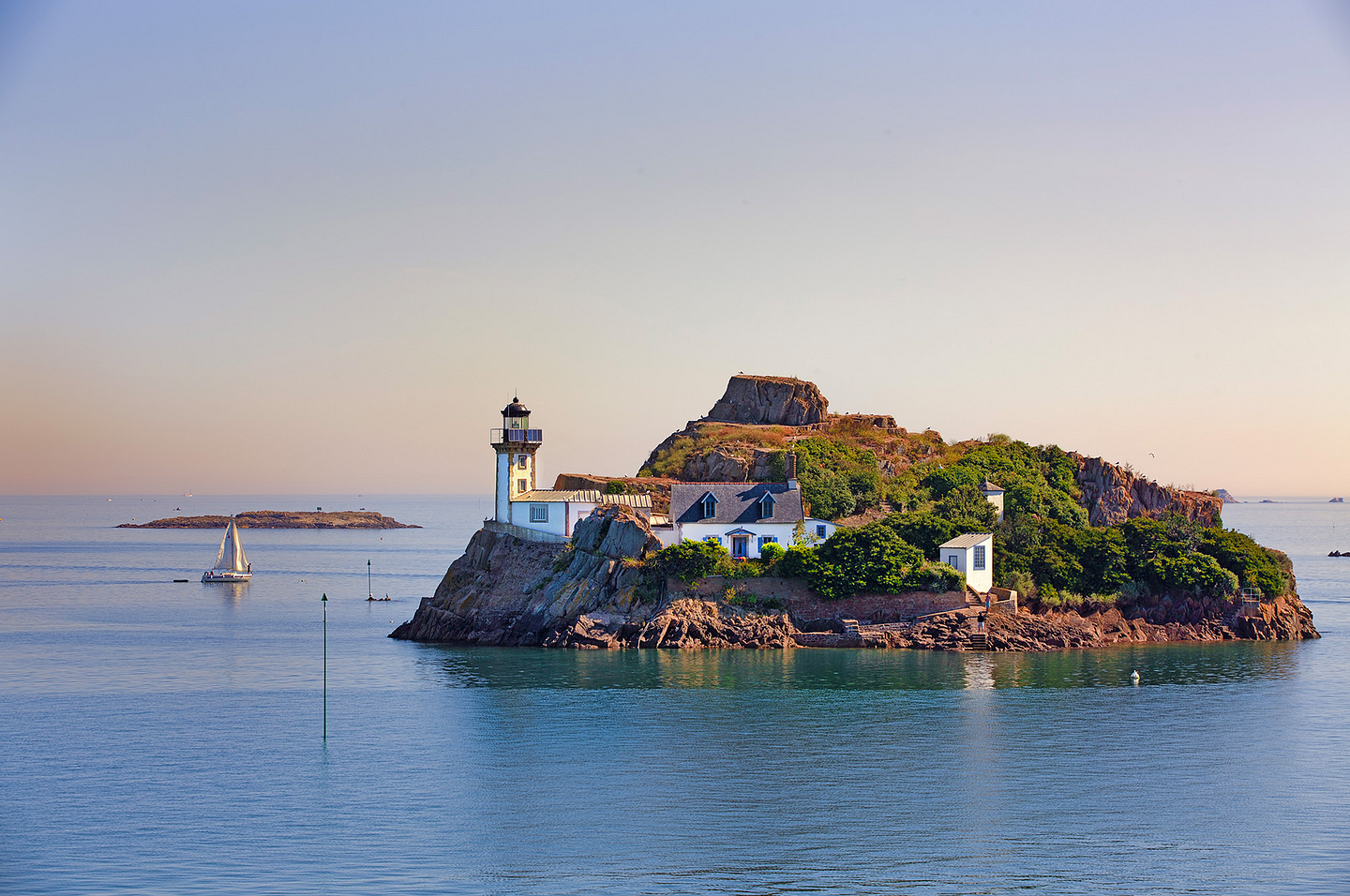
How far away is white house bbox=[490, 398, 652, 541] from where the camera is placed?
273 ft

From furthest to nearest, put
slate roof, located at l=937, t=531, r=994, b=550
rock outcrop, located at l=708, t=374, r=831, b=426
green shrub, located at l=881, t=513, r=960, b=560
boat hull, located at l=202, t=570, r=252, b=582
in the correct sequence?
boat hull, located at l=202, t=570, r=252, b=582 → rock outcrop, located at l=708, t=374, r=831, b=426 → green shrub, located at l=881, t=513, r=960, b=560 → slate roof, located at l=937, t=531, r=994, b=550

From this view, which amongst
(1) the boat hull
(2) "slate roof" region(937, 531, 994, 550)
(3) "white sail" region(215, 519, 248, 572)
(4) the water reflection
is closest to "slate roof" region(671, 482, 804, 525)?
(2) "slate roof" region(937, 531, 994, 550)

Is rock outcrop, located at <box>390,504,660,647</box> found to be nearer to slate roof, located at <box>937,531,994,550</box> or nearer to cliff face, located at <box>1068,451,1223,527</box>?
slate roof, located at <box>937,531,994,550</box>

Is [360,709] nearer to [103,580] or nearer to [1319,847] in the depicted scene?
[1319,847]

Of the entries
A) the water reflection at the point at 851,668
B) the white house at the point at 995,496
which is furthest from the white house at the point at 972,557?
the white house at the point at 995,496

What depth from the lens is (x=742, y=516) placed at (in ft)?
263

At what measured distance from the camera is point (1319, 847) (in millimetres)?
36406

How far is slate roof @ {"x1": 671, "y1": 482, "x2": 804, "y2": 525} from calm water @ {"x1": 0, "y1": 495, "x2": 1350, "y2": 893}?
36.7 feet

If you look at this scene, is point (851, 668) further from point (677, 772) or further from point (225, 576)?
point (225, 576)

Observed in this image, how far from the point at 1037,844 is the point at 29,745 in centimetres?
3820

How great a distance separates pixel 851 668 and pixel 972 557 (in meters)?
13.6

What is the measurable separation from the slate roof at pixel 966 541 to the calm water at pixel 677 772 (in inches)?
321

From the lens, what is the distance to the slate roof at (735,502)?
79938 mm

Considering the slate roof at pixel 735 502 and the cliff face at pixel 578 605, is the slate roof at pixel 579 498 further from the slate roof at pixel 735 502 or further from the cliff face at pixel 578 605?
the slate roof at pixel 735 502
